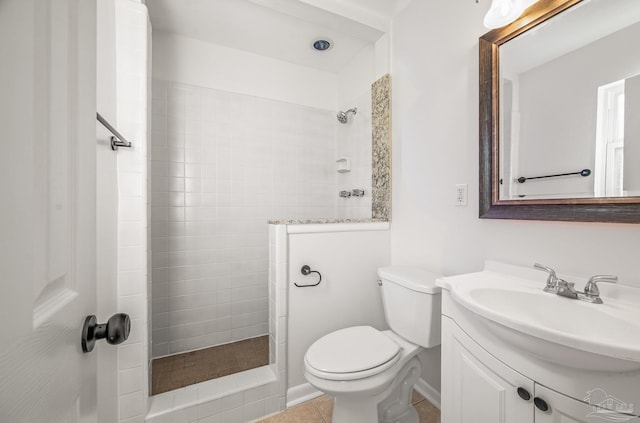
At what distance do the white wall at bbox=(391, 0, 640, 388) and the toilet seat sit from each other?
483 millimetres

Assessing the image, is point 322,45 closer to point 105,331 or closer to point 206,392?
point 105,331

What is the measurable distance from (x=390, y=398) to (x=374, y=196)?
49.9 inches

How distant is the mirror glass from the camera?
0.82 metres

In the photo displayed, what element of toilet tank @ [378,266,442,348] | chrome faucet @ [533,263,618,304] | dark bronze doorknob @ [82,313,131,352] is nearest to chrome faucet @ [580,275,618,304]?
chrome faucet @ [533,263,618,304]

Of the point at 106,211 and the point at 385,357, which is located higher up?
the point at 106,211

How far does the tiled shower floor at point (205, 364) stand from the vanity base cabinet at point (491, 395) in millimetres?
1334

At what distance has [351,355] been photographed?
1172 mm

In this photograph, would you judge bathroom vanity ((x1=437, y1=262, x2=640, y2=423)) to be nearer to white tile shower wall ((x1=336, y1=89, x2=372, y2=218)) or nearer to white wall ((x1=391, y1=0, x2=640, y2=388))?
white wall ((x1=391, y1=0, x2=640, y2=388))

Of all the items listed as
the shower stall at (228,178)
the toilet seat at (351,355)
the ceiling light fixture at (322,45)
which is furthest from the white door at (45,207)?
the ceiling light fixture at (322,45)

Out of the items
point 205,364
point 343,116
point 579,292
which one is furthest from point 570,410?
point 343,116

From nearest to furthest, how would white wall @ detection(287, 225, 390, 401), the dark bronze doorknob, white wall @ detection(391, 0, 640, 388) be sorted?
1. the dark bronze doorknob
2. white wall @ detection(391, 0, 640, 388)
3. white wall @ detection(287, 225, 390, 401)

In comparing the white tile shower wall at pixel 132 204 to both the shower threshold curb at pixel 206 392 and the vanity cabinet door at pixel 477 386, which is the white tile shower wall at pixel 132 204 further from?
the vanity cabinet door at pixel 477 386

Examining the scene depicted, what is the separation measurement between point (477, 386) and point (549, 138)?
37.9 inches

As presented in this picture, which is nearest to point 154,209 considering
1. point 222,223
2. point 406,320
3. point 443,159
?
point 222,223
